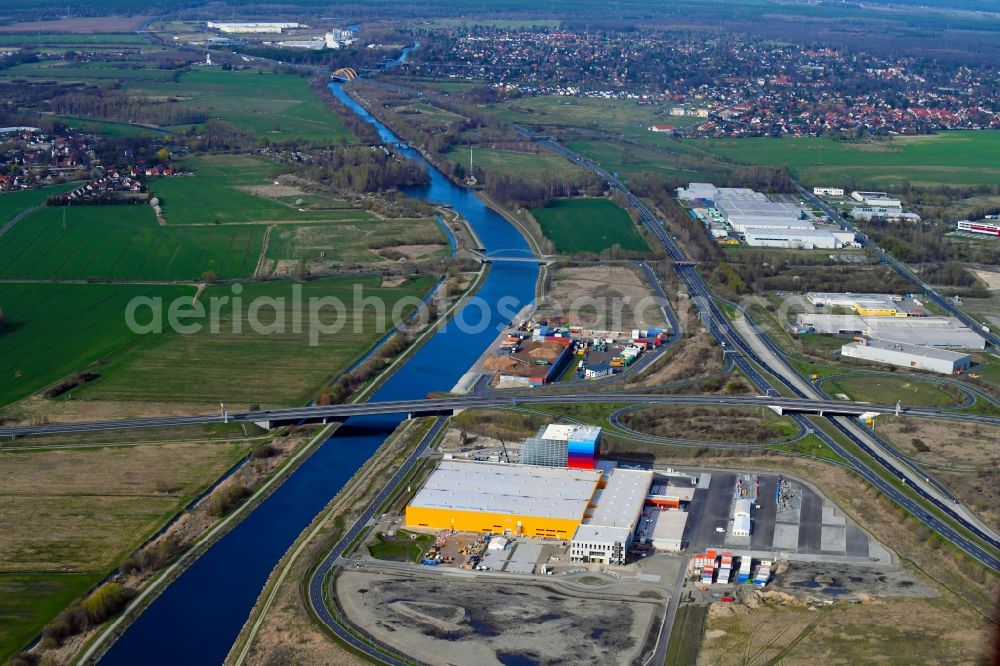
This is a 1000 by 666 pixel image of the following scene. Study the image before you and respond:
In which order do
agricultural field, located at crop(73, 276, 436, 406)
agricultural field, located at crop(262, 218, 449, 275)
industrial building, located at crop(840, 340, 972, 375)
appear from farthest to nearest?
agricultural field, located at crop(262, 218, 449, 275) → industrial building, located at crop(840, 340, 972, 375) → agricultural field, located at crop(73, 276, 436, 406)

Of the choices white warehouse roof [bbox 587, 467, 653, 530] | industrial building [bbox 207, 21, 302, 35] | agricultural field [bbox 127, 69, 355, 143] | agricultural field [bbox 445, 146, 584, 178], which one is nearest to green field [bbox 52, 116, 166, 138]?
agricultural field [bbox 127, 69, 355, 143]

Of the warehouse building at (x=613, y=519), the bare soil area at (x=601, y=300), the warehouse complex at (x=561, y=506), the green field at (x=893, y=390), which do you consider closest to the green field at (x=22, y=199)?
the bare soil area at (x=601, y=300)

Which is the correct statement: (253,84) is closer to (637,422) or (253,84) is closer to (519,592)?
(637,422)

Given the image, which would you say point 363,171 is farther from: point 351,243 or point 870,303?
point 870,303

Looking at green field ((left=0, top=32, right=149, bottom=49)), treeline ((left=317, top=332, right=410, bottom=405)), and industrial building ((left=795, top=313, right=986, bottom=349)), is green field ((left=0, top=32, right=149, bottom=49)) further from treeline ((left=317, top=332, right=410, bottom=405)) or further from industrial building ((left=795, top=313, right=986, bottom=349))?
industrial building ((left=795, top=313, right=986, bottom=349))

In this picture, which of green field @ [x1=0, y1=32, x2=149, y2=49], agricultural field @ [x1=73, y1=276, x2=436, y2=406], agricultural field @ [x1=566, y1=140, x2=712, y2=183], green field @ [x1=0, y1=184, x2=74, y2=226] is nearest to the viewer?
agricultural field @ [x1=73, y1=276, x2=436, y2=406]

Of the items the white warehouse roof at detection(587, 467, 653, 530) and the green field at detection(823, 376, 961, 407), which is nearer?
the white warehouse roof at detection(587, 467, 653, 530)
